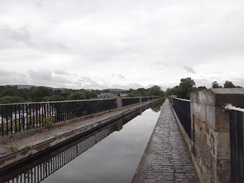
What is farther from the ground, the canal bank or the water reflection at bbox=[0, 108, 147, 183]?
the canal bank

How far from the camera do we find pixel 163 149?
19.2 ft

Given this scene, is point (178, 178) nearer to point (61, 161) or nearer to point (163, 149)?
point (163, 149)

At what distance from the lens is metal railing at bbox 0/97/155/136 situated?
21.7 ft

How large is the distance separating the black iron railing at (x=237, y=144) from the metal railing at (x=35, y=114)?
625cm

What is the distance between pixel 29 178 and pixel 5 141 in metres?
2.26

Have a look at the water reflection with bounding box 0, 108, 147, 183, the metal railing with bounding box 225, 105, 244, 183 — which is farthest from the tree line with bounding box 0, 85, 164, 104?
the metal railing with bounding box 225, 105, 244, 183

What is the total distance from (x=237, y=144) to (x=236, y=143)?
0.03 meters

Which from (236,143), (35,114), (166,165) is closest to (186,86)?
(35,114)

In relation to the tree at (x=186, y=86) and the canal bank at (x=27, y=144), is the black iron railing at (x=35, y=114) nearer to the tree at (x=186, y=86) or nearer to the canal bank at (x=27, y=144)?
the canal bank at (x=27, y=144)

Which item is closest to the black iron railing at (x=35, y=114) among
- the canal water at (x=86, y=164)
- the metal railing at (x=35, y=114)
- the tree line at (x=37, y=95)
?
the metal railing at (x=35, y=114)

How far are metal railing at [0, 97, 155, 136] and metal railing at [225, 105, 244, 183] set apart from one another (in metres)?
6.25

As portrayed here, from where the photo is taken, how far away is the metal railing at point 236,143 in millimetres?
1923

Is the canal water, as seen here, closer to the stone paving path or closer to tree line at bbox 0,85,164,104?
the stone paving path

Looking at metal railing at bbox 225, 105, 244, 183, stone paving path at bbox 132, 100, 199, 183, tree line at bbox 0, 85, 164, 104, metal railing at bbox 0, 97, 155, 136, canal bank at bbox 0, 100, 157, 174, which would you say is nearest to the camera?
metal railing at bbox 225, 105, 244, 183
